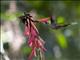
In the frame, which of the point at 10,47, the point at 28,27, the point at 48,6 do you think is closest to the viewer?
the point at 28,27

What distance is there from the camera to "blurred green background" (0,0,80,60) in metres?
2.31

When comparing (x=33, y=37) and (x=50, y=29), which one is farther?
(x=50, y=29)

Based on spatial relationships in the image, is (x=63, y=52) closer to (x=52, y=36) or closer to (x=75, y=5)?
(x=52, y=36)

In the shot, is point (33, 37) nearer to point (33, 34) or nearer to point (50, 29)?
point (33, 34)

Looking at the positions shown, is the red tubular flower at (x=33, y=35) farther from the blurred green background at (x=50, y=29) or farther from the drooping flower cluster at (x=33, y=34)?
the blurred green background at (x=50, y=29)

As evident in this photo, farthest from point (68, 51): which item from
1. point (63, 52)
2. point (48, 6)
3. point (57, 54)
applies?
point (48, 6)

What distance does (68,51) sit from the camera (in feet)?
8.59

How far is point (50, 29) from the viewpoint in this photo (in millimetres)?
2438

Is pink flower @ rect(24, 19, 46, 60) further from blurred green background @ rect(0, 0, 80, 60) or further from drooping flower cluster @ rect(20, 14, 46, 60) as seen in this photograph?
blurred green background @ rect(0, 0, 80, 60)

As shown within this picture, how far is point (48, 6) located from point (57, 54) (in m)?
0.48

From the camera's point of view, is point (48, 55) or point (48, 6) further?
point (48, 6)

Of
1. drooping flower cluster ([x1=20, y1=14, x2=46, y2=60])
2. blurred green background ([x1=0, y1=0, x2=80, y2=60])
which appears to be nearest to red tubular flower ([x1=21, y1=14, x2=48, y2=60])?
drooping flower cluster ([x1=20, y1=14, x2=46, y2=60])

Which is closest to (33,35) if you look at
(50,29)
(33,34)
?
(33,34)

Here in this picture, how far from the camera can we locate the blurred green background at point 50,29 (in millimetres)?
2311
